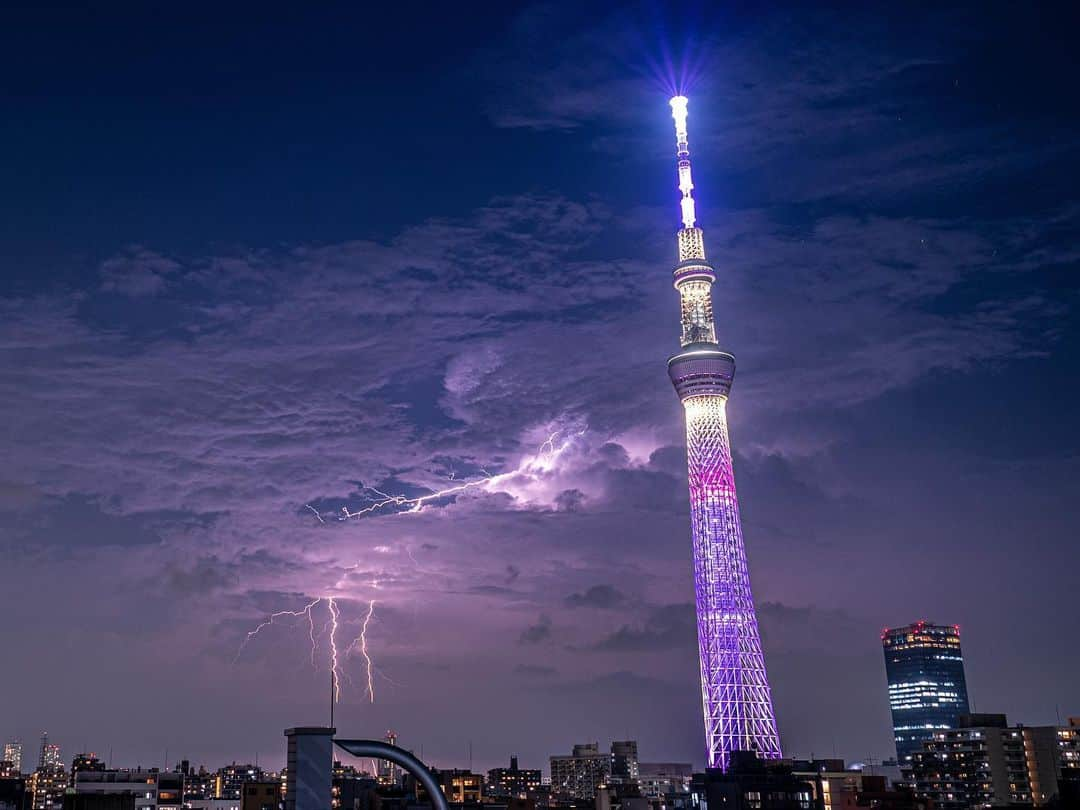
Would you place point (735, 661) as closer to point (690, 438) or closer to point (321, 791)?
point (690, 438)

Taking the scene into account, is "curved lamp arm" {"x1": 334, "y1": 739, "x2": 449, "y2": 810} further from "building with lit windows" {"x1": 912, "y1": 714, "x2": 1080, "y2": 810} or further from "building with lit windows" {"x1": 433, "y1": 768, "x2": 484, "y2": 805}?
"building with lit windows" {"x1": 912, "y1": 714, "x2": 1080, "y2": 810}

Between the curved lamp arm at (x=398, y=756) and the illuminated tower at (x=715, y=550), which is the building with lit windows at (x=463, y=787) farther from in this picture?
the curved lamp arm at (x=398, y=756)

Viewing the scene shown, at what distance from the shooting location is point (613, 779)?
190 meters

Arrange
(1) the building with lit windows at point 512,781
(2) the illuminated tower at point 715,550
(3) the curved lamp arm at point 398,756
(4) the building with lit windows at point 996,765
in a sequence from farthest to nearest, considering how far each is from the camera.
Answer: (1) the building with lit windows at point 512,781
(4) the building with lit windows at point 996,765
(2) the illuminated tower at point 715,550
(3) the curved lamp arm at point 398,756

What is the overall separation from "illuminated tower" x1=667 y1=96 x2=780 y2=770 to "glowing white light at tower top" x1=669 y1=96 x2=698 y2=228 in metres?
3.07

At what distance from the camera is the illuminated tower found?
105688 millimetres

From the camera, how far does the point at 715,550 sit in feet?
356

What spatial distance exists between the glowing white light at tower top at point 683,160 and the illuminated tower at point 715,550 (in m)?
3.07

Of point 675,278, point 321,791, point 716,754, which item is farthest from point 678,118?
point 321,791

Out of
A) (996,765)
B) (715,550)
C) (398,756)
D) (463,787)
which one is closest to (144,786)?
(463,787)

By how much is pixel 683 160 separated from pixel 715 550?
4341 cm

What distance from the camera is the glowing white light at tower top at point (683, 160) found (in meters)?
119

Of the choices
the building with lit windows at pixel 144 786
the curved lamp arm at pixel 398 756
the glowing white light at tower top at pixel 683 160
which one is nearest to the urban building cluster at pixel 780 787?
the building with lit windows at pixel 144 786

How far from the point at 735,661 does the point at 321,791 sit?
8230cm
